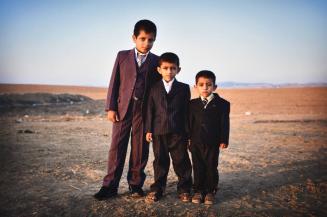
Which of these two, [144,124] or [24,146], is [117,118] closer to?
[144,124]

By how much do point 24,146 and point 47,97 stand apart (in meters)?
17.1

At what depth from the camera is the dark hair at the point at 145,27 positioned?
3.46 metres

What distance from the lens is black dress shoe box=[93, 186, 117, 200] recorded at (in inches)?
135

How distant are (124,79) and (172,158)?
1.10 m

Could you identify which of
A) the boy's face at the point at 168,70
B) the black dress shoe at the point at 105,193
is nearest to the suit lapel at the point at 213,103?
the boy's face at the point at 168,70

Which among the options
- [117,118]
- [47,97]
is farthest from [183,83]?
[47,97]

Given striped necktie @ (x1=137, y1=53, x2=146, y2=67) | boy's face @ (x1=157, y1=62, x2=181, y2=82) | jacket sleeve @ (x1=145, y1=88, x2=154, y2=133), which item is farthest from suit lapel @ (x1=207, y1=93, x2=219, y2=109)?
striped necktie @ (x1=137, y1=53, x2=146, y2=67)

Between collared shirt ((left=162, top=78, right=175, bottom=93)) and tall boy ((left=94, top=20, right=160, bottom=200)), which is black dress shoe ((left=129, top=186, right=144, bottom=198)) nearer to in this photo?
tall boy ((left=94, top=20, right=160, bottom=200))

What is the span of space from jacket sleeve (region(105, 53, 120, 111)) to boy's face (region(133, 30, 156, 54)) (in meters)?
0.32

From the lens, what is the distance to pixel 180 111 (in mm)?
3504

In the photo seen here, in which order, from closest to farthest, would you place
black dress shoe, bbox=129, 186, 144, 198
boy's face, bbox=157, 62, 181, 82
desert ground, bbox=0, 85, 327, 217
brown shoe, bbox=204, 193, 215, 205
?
desert ground, bbox=0, 85, 327, 217
brown shoe, bbox=204, 193, 215, 205
boy's face, bbox=157, 62, 181, 82
black dress shoe, bbox=129, 186, 144, 198

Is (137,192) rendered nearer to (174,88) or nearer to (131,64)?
(174,88)

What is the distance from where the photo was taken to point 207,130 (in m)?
3.44

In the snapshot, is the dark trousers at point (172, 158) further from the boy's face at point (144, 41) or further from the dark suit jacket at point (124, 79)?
the boy's face at point (144, 41)
